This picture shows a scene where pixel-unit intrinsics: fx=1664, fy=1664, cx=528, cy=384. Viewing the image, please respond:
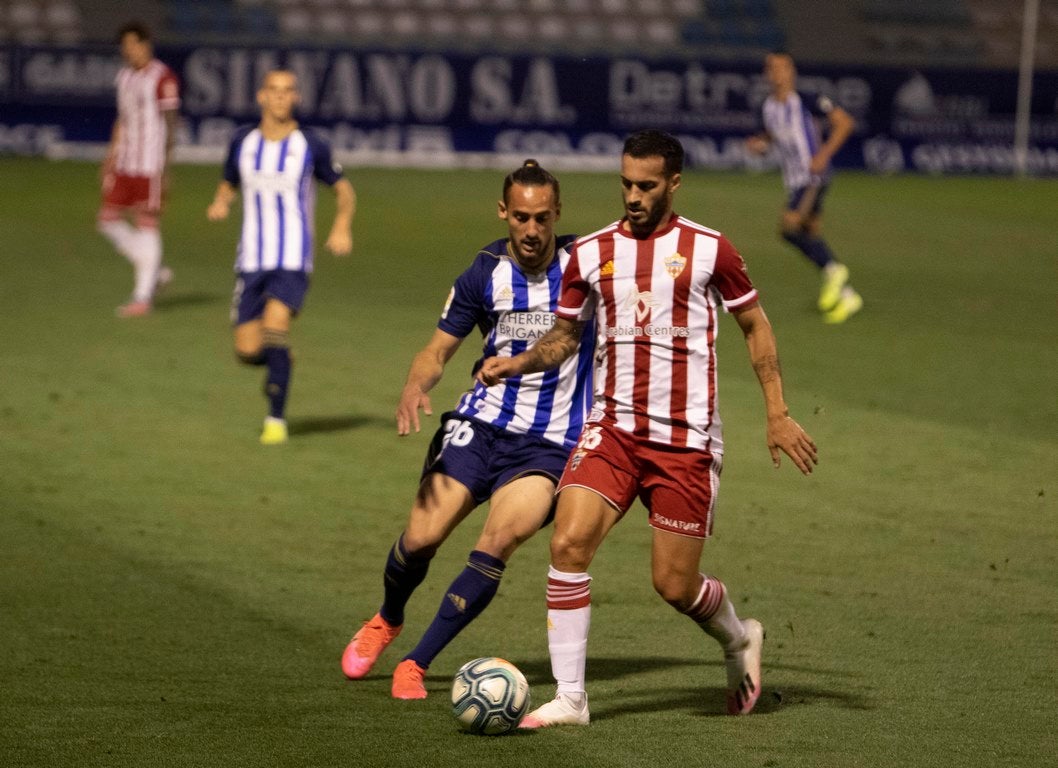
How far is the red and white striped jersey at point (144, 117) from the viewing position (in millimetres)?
14805

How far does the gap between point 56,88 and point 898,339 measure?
60.5 feet

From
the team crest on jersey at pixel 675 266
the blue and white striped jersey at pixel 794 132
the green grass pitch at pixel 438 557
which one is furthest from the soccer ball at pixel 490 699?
the blue and white striped jersey at pixel 794 132

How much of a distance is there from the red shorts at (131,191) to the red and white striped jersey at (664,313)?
10.4 metres

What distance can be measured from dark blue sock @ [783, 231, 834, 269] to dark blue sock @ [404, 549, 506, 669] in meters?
10.2

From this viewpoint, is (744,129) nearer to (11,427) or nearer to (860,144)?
(860,144)

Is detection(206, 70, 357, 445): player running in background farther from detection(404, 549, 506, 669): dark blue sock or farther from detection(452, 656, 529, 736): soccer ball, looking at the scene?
detection(452, 656, 529, 736): soccer ball

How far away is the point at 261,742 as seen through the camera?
197 inches

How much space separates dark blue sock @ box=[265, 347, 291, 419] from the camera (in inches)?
391

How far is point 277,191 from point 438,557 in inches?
140

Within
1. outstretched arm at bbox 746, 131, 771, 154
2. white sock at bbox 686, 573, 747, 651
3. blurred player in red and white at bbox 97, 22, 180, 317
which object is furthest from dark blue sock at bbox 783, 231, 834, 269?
white sock at bbox 686, 573, 747, 651

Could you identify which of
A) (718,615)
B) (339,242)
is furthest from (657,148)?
(339,242)

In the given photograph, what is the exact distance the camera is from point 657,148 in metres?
5.20

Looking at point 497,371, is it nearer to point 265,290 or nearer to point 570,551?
point 570,551

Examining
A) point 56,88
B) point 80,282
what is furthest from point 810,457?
point 56,88
